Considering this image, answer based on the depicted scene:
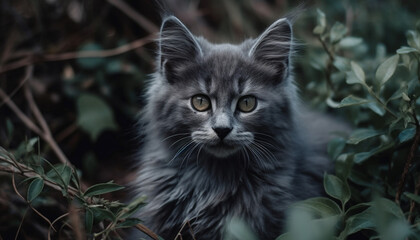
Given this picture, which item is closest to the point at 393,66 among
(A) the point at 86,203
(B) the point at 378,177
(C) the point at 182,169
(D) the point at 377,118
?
(D) the point at 377,118

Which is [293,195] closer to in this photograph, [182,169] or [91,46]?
[182,169]

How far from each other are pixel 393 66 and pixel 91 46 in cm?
239

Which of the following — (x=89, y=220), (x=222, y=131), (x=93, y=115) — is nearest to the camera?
(x=89, y=220)

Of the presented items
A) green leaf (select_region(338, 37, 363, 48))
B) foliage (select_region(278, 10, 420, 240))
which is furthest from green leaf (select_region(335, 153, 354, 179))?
green leaf (select_region(338, 37, 363, 48))

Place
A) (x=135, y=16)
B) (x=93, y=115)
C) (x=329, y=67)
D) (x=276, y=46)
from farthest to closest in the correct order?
(x=135, y=16) < (x=93, y=115) < (x=329, y=67) < (x=276, y=46)

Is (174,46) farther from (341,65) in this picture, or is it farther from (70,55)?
(70,55)

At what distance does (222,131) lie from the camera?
2.07 m

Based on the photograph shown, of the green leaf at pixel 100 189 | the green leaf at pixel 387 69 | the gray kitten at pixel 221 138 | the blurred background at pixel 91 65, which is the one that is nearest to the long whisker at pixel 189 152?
the gray kitten at pixel 221 138

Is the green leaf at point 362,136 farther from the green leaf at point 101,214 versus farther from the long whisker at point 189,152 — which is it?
the green leaf at point 101,214

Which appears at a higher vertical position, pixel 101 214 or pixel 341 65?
pixel 341 65

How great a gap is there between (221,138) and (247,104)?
10.3 inches

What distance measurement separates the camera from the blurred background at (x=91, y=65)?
11.0ft

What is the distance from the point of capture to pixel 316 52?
397 centimetres

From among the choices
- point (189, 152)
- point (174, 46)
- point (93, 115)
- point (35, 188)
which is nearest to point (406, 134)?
point (189, 152)
